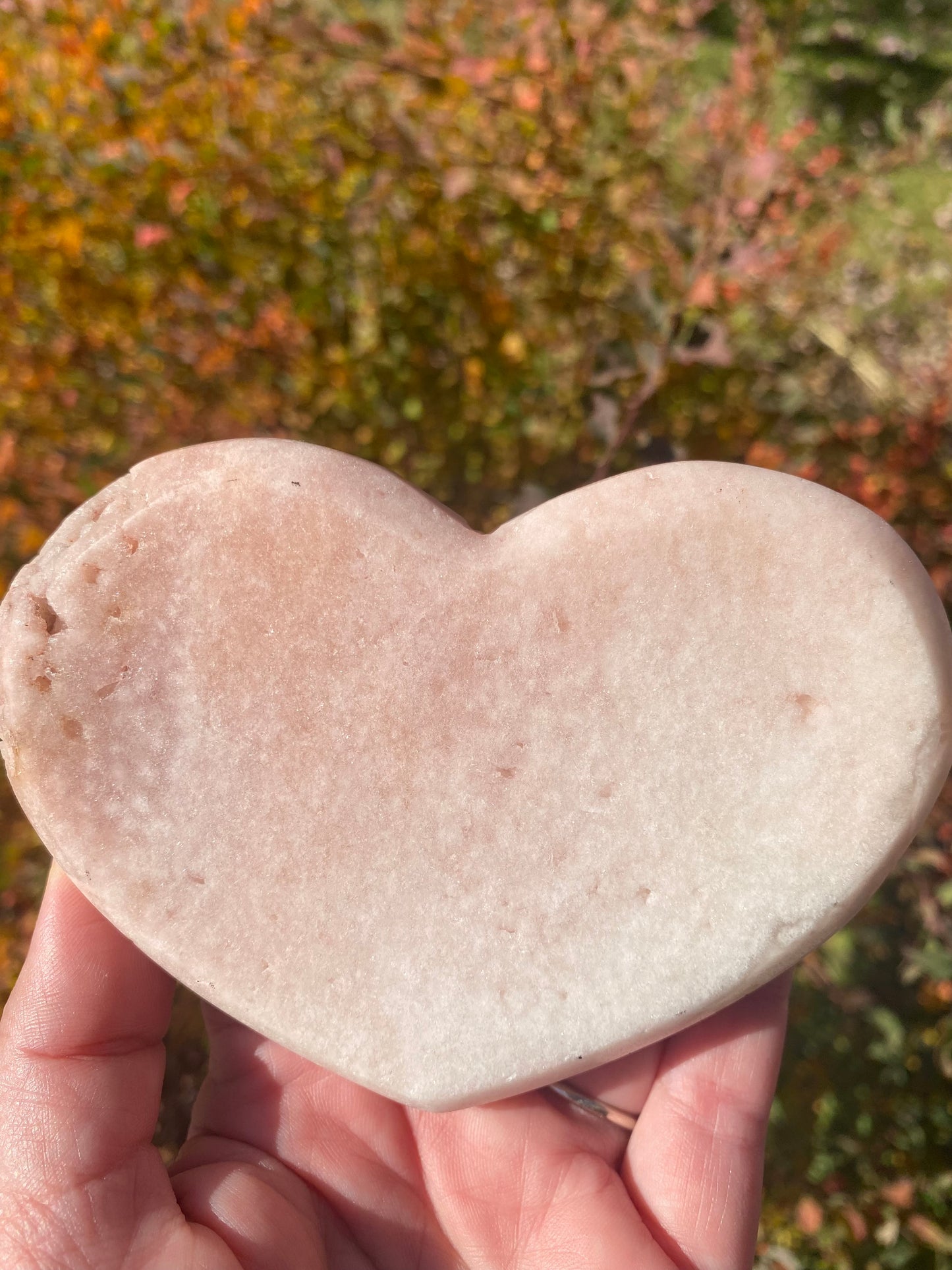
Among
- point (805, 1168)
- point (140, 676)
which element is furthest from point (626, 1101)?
point (140, 676)

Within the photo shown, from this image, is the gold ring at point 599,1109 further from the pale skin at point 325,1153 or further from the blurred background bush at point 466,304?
the blurred background bush at point 466,304

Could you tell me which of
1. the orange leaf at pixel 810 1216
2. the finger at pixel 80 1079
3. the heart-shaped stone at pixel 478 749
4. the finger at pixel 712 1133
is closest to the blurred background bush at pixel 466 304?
the orange leaf at pixel 810 1216

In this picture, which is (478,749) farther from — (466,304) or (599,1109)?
(466,304)

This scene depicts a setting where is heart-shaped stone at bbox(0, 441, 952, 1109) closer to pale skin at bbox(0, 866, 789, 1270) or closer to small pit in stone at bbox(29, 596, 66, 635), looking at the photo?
small pit in stone at bbox(29, 596, 66, 635)

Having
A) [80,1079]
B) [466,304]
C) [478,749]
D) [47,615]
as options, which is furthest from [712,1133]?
[466,304]

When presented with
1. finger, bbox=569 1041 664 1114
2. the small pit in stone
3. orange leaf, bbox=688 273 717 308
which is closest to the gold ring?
finger, bbox=569 1041 664 1114

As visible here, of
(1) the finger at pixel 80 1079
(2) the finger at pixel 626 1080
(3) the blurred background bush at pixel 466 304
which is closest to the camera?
(1) the finger at pixel 80 1079
